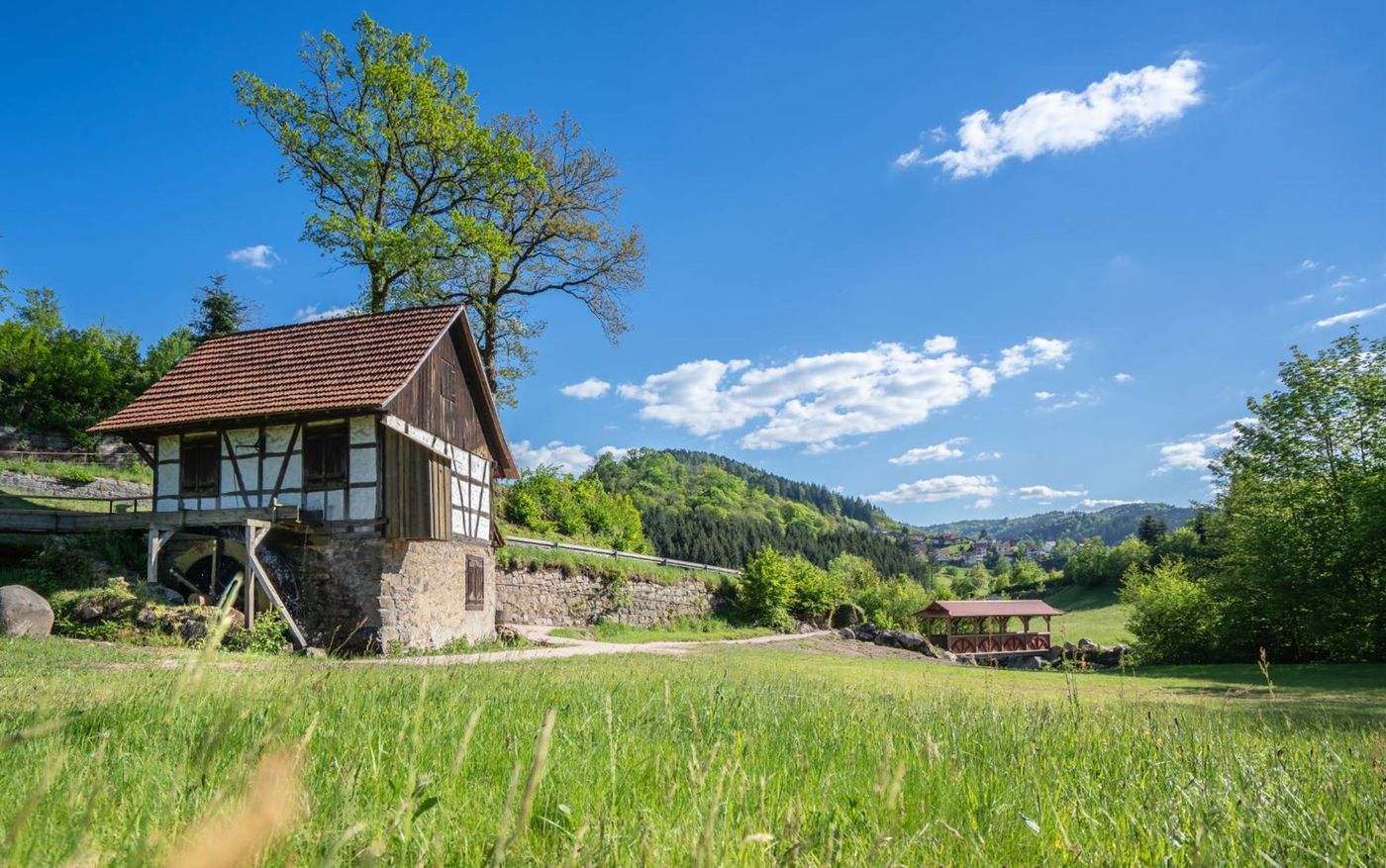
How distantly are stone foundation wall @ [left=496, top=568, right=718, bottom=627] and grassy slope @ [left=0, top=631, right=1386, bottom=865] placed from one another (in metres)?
23.1

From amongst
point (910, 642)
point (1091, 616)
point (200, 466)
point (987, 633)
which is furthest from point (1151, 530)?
point (200, 466)

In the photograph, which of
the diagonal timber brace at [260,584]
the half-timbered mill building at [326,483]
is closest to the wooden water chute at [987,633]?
the half-timbered mill building at [326,483]

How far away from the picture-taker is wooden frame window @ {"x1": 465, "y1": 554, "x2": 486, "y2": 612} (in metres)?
23.1

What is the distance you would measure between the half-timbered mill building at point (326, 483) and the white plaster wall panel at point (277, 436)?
0.12ft

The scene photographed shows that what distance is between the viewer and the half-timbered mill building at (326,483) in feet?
63.0

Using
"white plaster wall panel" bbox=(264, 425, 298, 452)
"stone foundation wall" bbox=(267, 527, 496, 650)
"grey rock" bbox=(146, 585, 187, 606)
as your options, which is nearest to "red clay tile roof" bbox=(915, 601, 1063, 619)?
"stone foundation wall" bbox=(267, 527, 496, 650)

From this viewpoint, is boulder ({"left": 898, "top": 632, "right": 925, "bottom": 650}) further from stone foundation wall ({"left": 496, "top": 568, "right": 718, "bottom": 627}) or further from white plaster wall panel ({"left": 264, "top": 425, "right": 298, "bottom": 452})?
white plaster wall panel ({"left": 264, "top": 425, "right": 298, "bottom": 452})

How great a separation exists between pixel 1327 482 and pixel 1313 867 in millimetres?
33203

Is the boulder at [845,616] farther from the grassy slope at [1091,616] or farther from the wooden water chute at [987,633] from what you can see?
the grassy slope at [1091,616]

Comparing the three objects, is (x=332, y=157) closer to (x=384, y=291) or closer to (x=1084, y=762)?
(x=384, y=291)

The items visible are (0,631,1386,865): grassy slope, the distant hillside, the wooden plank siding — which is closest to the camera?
(0,631,1386,865): grassy slope

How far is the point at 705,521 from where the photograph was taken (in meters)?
85.1

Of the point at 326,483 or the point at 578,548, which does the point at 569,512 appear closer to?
the point at 578,548

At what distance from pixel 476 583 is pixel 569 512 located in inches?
758
